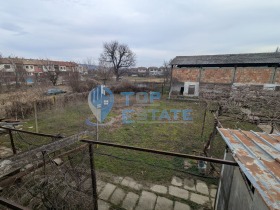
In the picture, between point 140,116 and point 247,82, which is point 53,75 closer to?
point 140,116

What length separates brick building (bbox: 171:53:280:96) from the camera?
13.4 m

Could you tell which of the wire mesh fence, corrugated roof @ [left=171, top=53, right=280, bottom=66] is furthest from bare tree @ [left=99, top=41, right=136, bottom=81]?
the wire mesh fence

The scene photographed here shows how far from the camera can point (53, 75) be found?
19609 mm

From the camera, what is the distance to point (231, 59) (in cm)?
1522

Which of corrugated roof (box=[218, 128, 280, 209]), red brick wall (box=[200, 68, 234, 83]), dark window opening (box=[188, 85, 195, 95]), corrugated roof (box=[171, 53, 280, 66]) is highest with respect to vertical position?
corrugated roof (box=[171, 53, 280, 66])

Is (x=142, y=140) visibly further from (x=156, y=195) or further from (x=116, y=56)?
(x=116, y=56)

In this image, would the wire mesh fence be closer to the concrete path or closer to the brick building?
the concrete path

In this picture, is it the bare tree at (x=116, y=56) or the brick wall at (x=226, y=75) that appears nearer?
the brick wall at (x=226, y=75)

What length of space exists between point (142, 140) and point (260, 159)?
444cm

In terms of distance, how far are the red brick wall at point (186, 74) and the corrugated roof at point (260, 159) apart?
14569 millimetres

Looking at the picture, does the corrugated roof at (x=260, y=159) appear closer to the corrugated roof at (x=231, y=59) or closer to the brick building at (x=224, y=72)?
the brick building at (x=224, y=72)

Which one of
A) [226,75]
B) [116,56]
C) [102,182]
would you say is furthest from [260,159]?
[116,56]

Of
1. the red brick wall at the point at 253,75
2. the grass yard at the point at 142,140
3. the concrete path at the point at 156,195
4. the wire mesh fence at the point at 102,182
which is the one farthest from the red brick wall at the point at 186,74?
the concrete path at the point at 156,195

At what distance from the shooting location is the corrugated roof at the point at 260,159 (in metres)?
1.02
